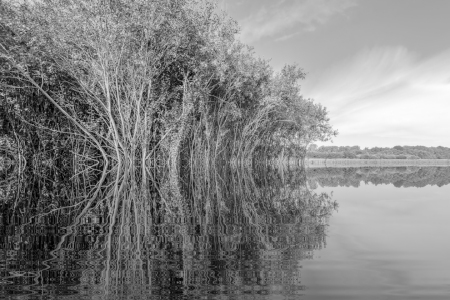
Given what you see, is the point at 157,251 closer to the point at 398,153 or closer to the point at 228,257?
the point at 228,257

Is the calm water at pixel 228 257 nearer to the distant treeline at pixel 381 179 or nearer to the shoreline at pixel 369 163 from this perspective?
the distant treeline at pixel 381 179

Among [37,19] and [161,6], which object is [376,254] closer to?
[161,6]

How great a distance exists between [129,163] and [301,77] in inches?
857

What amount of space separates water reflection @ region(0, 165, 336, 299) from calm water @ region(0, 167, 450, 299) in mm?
13

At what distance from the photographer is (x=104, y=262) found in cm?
272

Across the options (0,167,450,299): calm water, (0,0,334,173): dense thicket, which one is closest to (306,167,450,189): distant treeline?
(0,167,450,299): calm water

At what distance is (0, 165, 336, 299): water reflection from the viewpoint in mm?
2139

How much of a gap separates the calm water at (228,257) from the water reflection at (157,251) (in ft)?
0.04

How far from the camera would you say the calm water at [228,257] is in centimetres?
211

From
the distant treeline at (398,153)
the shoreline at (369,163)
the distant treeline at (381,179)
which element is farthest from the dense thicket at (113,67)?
the distant treeline at (398,153)

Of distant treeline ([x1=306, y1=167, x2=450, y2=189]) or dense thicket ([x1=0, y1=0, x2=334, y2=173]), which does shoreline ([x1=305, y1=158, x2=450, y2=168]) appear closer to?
distant treeline ([x1=306, y1=167, x2=450, y2=189])

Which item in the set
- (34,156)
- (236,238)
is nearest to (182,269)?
(236,238)

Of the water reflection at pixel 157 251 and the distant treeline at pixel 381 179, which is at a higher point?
the water reflection at pixel 157 251

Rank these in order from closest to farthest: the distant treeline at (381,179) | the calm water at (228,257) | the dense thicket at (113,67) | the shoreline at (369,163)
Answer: the calm water at (228,257) → the distant treeline at (381,179) → the dense thicket at (113,67) → the shoreline at (369,163)
